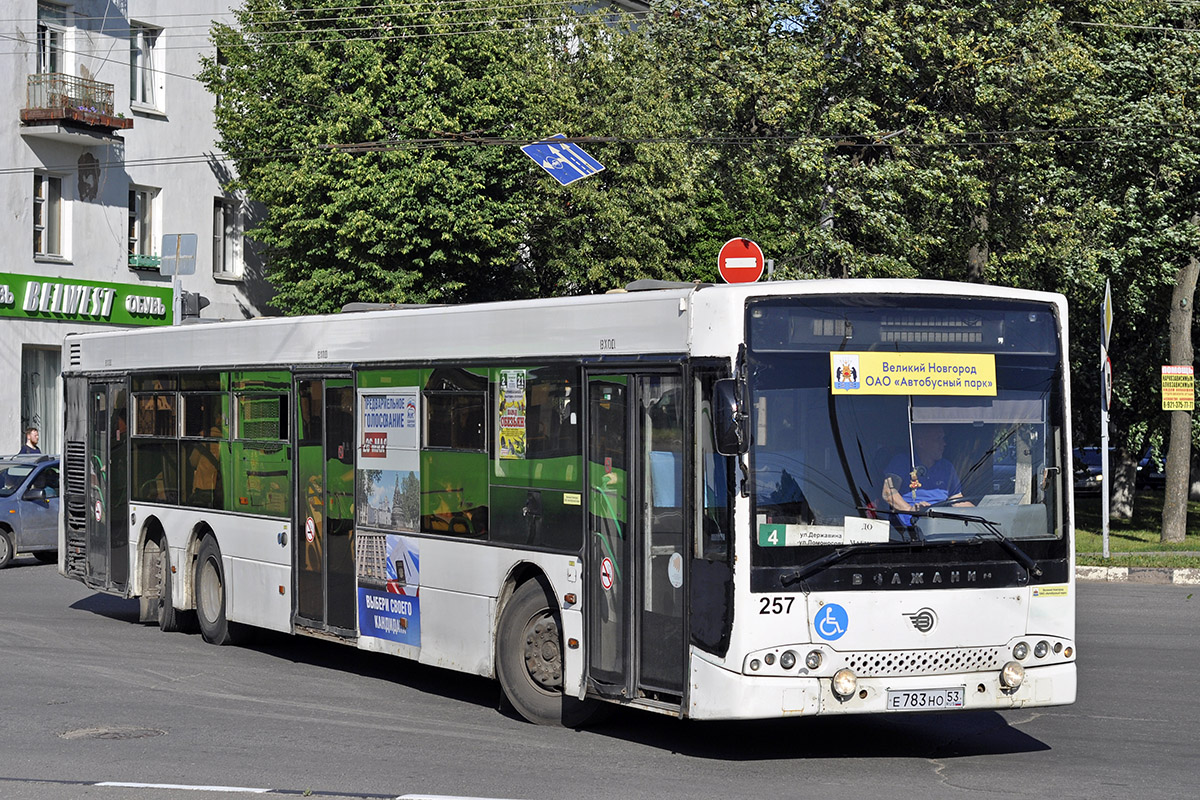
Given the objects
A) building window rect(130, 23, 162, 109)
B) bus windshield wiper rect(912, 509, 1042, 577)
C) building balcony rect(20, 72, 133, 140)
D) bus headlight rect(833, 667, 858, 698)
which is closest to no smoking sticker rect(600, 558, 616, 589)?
bus headlight rect(833, 667, 858, 698)

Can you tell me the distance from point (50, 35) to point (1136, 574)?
83.9 feet

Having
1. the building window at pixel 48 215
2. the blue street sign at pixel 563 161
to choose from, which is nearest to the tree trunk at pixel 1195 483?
the building window at pixel 48 215

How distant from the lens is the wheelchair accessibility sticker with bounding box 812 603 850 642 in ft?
28.1

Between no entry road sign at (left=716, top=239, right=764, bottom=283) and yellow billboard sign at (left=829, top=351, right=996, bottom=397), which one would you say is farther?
no entry road sign at (left=716, top=239, right=764, bottom=283)

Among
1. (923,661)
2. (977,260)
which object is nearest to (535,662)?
(923,661)

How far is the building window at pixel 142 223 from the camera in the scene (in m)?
37.8

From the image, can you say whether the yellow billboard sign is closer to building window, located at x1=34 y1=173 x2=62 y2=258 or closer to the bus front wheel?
the bus front wheel

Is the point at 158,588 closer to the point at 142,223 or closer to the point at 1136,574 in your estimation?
the point at 1136,574

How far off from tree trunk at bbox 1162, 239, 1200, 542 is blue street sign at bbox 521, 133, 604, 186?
11.3m

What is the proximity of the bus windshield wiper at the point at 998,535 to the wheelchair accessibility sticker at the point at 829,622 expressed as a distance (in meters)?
0.73

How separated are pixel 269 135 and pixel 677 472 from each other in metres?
29.3

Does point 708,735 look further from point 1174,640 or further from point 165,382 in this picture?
point 165,382

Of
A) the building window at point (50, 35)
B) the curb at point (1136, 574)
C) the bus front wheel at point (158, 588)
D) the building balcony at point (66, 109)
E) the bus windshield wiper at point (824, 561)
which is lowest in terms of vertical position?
the curb at point (1136, 574)

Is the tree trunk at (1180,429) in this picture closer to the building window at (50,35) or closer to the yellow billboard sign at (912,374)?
the yellow billboard sign at (912,374)
